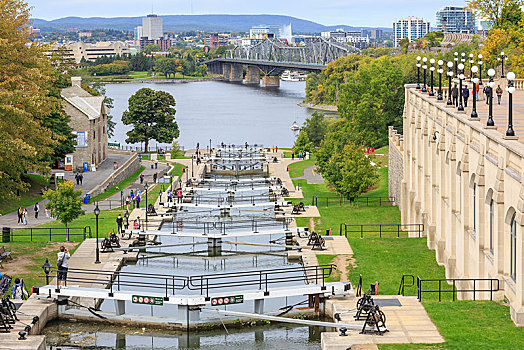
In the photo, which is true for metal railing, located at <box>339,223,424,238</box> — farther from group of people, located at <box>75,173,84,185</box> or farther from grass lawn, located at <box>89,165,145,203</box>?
group of people, located at <box>75,173,84,185</box>

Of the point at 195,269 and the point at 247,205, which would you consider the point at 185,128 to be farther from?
the point at 195,269

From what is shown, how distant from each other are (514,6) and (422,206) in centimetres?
5328

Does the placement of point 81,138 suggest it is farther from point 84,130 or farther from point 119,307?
point 119,307

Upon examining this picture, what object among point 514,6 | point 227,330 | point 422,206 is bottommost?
point 227,330

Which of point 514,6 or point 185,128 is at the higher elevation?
point 514,6

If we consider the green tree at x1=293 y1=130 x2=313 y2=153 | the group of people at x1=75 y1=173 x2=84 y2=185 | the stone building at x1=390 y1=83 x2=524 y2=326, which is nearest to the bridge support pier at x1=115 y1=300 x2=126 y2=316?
the stone building at x1=390 y1=83 x2=524 y2=326

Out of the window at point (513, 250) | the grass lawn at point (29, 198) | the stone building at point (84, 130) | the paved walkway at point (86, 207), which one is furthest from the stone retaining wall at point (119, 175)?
the window at point (513, 250)

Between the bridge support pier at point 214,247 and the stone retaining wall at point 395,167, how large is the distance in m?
15.4

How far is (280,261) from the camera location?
159 feet

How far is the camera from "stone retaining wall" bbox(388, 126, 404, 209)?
63.1m

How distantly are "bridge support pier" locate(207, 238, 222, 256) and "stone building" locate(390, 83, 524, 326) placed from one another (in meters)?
11.7

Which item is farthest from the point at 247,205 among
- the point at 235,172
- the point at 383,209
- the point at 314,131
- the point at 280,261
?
the point at 314,131

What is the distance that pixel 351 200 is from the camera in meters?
64.7

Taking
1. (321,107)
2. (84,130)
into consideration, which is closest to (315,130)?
(84,130)
